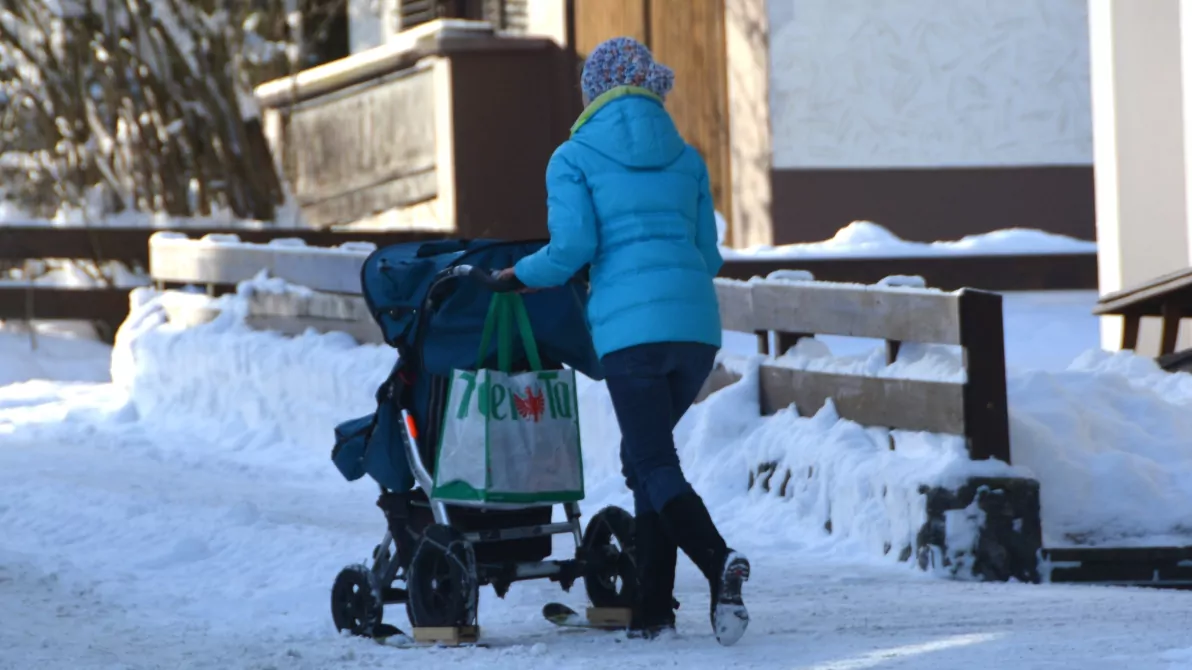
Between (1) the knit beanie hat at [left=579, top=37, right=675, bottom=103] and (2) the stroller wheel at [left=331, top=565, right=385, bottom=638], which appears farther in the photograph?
(2) the stroller wheel at [left=331, top=565, right=385, bottom=638]

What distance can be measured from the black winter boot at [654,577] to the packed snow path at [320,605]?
7 cm

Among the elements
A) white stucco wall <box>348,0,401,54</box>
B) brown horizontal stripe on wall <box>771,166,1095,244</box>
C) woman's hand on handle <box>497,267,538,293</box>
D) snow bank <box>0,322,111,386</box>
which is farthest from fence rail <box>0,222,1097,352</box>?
woman's hand on handle <box>497,267,538,293</box>

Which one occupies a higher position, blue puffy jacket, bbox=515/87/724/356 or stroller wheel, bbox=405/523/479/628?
blue puffy jacket, bbox=515/87/724/356

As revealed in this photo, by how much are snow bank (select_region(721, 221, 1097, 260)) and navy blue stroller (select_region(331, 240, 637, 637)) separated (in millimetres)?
7436

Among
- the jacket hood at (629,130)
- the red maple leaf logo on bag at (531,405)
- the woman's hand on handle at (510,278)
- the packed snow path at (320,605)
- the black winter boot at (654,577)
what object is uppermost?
the jacket hood at (629,130)

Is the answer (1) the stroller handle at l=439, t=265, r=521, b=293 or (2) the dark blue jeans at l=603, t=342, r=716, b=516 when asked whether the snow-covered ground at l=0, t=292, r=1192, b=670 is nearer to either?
(2) the dark blue jeans at l=603, t=342, r=716, b=516

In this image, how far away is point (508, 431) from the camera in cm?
589

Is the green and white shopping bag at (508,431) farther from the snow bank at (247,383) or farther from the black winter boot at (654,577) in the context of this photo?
the snow bank at (247,383)

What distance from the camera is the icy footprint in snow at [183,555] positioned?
25.2 ft

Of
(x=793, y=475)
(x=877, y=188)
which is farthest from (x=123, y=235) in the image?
(x=793, y=475)

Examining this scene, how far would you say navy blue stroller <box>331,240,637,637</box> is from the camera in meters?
5.93

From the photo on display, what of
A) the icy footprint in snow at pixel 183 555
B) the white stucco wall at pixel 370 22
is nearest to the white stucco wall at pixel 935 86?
the white stucco wall at pixel 370 22

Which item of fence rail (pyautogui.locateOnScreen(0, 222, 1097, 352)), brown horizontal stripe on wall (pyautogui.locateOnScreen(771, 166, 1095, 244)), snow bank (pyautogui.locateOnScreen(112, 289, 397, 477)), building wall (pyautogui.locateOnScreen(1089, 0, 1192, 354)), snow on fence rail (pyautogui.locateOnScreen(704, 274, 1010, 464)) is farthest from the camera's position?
brown horizontal stripe on wall (pyautogui.locateOnScreen(771, 166, 1095, 244))

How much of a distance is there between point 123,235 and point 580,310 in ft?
35.6
